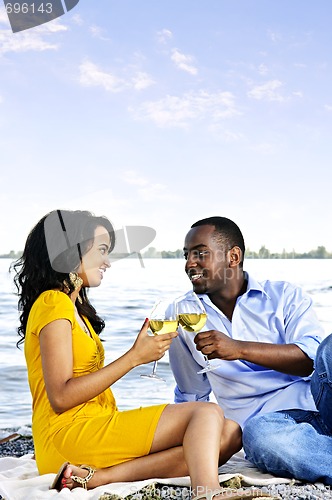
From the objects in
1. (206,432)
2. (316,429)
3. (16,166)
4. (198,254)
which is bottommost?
(16,166)

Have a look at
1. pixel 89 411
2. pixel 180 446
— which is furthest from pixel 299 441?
pixel 89 411

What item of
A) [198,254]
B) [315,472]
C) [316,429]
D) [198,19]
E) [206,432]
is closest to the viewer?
[206,432]

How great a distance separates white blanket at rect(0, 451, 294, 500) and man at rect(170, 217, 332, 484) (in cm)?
12

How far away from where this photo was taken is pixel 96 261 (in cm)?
317

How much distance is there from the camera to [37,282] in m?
3.18

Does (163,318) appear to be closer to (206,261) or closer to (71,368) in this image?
(71,368)

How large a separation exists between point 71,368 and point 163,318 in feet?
1.37

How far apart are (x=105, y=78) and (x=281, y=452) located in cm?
1405

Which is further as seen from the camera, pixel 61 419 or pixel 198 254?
pixel 198 254

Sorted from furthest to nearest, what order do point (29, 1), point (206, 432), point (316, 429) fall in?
point (29, 1), point (316, 429), point (206, 432)

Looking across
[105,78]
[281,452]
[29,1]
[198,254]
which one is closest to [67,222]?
[198,254]

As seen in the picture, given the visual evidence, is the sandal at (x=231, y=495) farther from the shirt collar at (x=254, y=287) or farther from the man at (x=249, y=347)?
the shirt collar at (x=254, y=287)

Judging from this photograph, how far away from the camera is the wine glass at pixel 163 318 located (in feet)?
9.34

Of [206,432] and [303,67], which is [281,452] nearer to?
[206,432]
